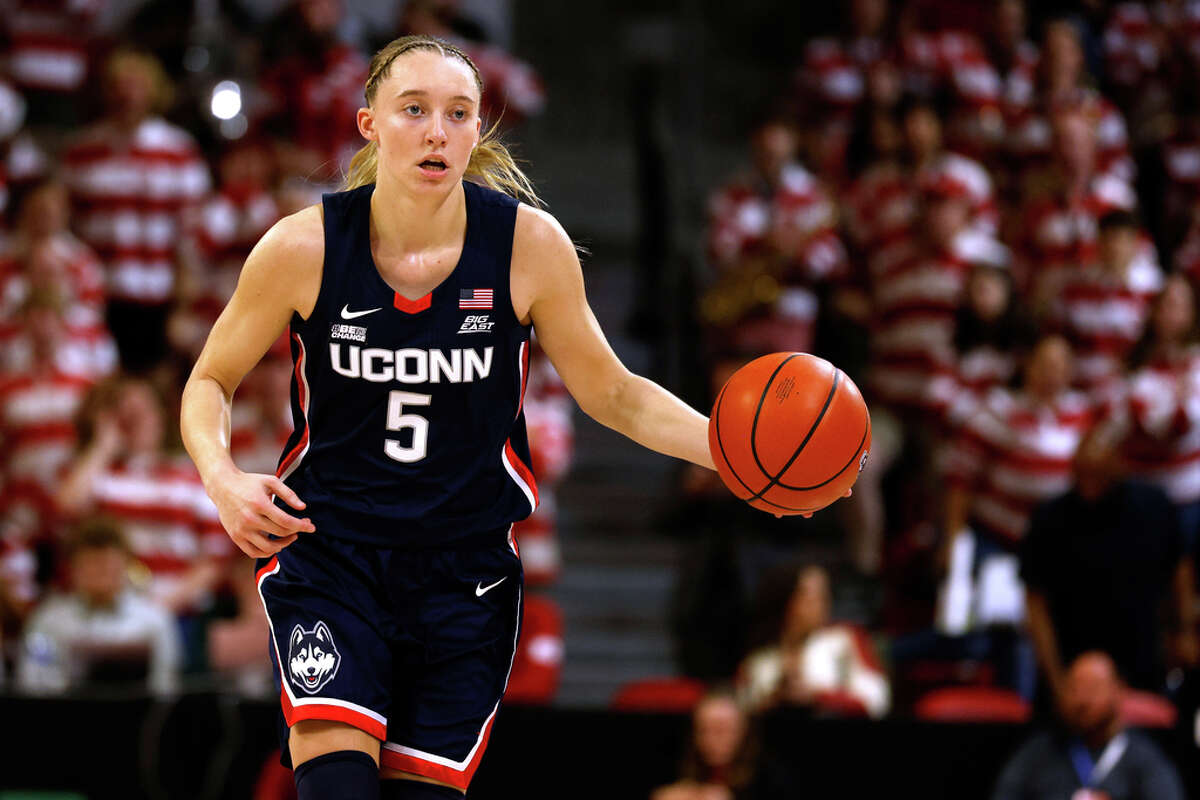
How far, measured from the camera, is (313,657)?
10.2 ft

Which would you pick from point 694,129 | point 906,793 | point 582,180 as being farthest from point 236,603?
point 582,180

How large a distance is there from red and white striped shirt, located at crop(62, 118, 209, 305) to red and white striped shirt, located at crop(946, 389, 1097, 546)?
427 cm

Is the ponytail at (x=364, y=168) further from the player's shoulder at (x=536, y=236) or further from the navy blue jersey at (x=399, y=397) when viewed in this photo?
the player's shoulder at (x=536, y=236)

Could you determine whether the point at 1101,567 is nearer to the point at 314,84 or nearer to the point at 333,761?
the point at 333,761

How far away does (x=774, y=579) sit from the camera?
277 inches

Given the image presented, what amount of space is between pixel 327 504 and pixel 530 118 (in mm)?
9965

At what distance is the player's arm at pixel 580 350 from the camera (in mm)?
3338

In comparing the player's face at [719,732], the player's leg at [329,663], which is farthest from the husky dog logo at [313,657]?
the player's face at [719,732]

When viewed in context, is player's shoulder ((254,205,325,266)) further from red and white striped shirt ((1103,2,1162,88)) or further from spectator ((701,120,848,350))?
red and white striped shirt ((1103,2,1162,88))

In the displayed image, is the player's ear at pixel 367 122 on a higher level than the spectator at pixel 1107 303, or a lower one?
higher

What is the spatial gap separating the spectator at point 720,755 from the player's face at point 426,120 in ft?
11.1

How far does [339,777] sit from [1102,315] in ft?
21.0

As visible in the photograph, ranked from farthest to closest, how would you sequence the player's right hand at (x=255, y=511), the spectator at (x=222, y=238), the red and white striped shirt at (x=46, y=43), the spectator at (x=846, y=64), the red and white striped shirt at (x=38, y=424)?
the spectator at (x=846, y=64)
the red and white striped shirt at (x=46, y=43)
the spectator at (x=222, y=238)
the red and white striped shirt at (x=38, y=424)
the player's right hand at (x=255, y=511)

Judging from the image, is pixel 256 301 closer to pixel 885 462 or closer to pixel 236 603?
pixel 236 603
